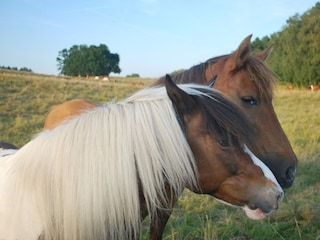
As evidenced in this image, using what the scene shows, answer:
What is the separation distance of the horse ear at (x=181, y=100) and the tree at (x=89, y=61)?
6354 cm

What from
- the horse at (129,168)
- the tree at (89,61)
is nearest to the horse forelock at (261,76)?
the horse at (129,168)

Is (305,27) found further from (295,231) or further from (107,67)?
(107,67)

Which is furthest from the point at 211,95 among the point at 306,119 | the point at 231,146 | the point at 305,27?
the point at 305,27

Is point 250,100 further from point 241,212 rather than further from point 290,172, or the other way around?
point 241,212

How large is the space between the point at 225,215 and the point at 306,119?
8637mm

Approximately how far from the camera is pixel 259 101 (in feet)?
8.82

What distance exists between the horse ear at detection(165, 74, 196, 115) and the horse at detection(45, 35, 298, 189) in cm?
106

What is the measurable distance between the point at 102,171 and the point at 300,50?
110ft

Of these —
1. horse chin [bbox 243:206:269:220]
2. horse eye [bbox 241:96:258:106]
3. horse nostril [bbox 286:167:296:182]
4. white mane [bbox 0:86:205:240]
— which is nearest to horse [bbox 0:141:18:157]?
white mane [bbox 0:86:205:240]

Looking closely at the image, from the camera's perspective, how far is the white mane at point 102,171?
4.46 ft

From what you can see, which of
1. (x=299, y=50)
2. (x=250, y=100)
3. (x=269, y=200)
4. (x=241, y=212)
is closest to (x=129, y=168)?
(x=269, y=200)

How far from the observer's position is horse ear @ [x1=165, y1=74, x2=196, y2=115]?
4.92 feet

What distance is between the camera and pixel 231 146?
60.5 inches

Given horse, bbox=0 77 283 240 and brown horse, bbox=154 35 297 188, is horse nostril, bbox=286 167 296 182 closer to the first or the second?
brown horse, bbox=154 35 297 188
